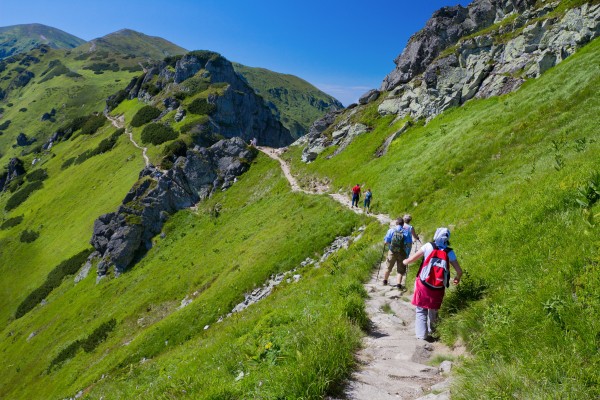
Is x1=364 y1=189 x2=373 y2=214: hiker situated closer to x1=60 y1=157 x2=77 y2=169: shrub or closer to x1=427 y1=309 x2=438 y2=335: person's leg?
x1=427 y1=309 x2=438 y2=335: person's leg

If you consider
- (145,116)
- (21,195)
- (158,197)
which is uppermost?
(145,116)

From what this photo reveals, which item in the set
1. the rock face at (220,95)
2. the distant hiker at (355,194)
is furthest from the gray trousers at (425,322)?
the rock face at (220,95)

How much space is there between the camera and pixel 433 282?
28.6 ft

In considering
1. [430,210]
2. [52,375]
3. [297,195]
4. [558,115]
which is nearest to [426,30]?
[297,195]

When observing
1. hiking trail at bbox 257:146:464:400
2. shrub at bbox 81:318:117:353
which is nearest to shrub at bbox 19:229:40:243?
shrub at bbox 81:318:117:353

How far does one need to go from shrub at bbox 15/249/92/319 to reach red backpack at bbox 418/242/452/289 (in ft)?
255

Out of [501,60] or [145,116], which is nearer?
[501,60]

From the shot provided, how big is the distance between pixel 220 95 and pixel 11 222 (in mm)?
71958

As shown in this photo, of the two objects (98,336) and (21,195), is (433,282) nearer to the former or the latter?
(98,336)

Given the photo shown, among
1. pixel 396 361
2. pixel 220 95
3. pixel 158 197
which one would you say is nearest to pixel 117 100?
pixel 220 95

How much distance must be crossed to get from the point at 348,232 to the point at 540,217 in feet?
66.2

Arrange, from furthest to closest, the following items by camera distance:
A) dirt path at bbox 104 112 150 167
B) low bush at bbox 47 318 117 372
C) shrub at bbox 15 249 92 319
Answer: dirt path at bbox 104 112 150 167 < shrub at bbox 15 249 92 319 < low bush at bbox 47 318 117 372

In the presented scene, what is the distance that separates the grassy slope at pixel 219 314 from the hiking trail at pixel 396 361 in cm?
53

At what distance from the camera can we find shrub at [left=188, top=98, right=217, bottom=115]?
101588 mm
